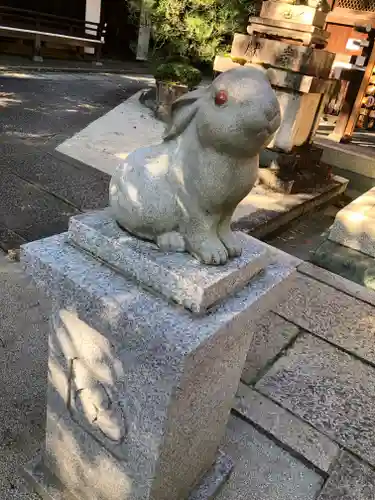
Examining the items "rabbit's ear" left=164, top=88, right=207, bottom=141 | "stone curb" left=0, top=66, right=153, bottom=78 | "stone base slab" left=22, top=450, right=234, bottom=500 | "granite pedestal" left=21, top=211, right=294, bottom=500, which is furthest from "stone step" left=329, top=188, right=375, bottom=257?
"stone curb" left=0, top=66, right=153, bottom=78

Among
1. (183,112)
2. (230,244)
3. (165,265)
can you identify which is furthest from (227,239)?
(183,112)

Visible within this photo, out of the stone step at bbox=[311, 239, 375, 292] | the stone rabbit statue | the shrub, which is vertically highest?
the stone rabbit statue

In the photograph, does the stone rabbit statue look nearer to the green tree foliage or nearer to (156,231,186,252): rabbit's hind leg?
(156,231,186,252): rabbit's hind leg

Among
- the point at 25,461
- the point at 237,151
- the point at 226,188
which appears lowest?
the point at 25,461

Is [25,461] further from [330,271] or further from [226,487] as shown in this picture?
[330,271]

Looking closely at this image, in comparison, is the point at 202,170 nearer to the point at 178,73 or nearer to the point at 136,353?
the point at 136,353

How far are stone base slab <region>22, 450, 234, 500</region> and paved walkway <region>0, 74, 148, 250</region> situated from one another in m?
2.19

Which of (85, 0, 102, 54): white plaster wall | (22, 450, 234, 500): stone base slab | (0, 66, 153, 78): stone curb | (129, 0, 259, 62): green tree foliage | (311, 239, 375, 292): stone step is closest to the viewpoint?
(22, 450, 234, 500): stone base slab

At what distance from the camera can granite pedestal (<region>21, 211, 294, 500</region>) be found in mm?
1482

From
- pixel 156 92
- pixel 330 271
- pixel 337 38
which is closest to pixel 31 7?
pixel 156 92

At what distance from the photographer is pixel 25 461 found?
221 centimetres

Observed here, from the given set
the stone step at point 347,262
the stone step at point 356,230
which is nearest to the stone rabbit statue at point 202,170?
the stone step at point 347,262

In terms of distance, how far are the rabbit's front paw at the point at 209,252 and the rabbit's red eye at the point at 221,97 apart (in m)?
0.49

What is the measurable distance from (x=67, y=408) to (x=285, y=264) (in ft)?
3.77
